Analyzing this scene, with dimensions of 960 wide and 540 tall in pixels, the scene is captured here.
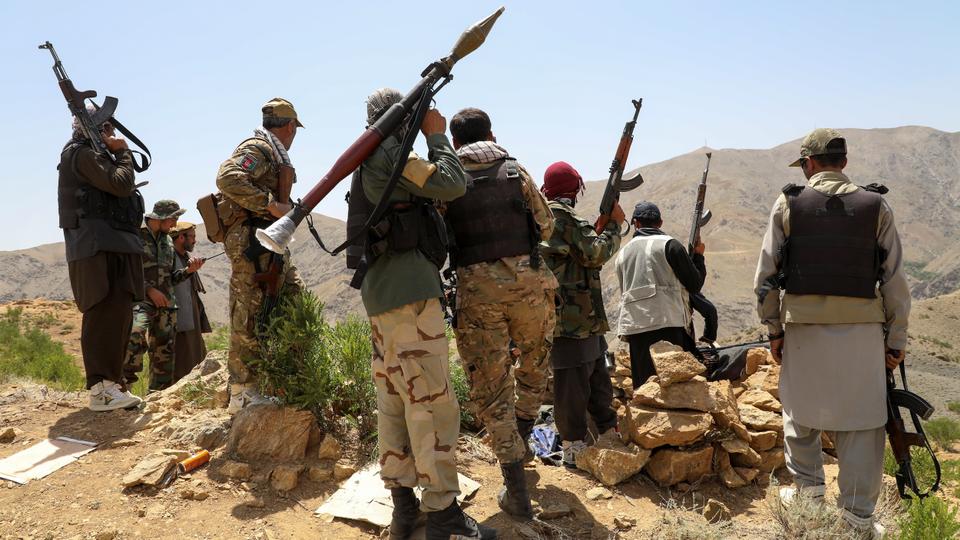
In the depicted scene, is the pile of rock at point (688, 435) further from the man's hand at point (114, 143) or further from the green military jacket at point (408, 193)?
the man's hand at point (114, 143)

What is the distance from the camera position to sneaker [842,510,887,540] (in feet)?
11.2

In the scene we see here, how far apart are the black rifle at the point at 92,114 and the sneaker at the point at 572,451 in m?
3.69

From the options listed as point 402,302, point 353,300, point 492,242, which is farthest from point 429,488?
point 353,300

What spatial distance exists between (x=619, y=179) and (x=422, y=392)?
319 cm

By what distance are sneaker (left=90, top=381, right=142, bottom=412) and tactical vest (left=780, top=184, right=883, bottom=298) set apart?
15.4 ft

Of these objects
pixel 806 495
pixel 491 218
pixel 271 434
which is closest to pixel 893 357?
pixel 806 495

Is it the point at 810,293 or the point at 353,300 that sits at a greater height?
the point at 810,293

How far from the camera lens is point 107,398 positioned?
4906 mm

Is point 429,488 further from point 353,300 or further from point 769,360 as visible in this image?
point 353,300

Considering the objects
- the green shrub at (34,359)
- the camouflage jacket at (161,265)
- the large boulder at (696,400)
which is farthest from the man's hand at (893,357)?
the green shrub at (34,359)

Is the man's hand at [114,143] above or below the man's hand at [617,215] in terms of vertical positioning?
above

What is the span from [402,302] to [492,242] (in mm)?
708

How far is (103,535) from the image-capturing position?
132 inches

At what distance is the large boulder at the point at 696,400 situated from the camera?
14.1 ft
